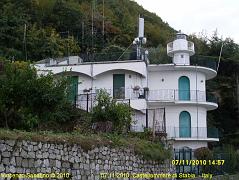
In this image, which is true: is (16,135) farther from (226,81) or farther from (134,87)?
(226,81)

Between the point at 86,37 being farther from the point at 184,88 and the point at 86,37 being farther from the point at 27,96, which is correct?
the point at 27,96

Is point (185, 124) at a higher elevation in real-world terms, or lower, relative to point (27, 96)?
lower

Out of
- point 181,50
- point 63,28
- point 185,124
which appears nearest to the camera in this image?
point 185,124

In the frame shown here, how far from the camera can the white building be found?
110ft

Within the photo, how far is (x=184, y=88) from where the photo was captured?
36.1 meters

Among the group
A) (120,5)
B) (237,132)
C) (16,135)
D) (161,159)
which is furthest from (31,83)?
(120,5)

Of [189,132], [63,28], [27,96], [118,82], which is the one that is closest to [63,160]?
[27,96]

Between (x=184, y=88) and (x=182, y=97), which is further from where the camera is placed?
(x=184, y=88)

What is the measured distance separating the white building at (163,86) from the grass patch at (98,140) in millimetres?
10171

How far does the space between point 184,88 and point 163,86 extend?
170 cm

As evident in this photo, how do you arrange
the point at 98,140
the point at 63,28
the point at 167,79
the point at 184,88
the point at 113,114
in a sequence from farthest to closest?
1. the point at 63,28
2. the point at 167,79
3. the point at 184,88
4. the point at 113,114
5. the point at 98,140

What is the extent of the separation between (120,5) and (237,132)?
3454 centimetres

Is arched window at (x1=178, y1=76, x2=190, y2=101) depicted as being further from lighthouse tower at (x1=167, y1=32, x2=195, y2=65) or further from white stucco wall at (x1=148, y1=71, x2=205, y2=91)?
lighthouse tower at (x1=167, y1=32, x2=195, y2=65)

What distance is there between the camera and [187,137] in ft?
113
